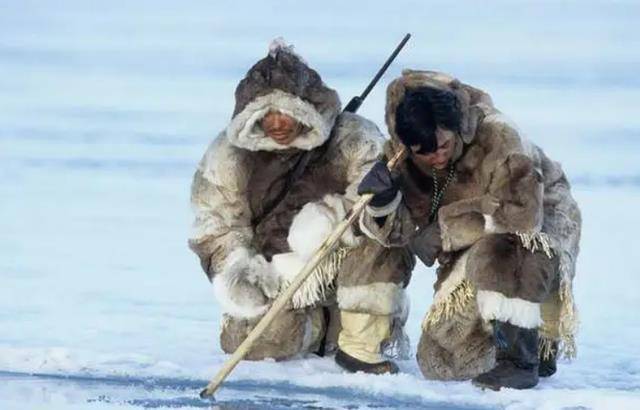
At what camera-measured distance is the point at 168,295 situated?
26.9ft

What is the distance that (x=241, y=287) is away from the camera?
23.3 ft

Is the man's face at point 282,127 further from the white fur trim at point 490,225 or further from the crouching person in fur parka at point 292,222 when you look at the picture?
the white fur trim at point 490,225

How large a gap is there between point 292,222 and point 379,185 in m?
0.60

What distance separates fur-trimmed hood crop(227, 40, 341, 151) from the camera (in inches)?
274

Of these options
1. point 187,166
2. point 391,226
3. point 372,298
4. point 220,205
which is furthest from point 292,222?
point 187,166

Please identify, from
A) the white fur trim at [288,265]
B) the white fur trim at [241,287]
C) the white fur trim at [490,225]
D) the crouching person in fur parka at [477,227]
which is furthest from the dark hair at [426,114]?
the white fur trim at [241,287]

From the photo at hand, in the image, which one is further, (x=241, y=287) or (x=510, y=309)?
(x=241, y=287)

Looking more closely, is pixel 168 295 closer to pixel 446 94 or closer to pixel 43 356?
pixel 43 356

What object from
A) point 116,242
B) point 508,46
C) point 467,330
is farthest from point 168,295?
point 508,46

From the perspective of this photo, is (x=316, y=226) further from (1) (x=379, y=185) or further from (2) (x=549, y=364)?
(2) (x=549, y=364)

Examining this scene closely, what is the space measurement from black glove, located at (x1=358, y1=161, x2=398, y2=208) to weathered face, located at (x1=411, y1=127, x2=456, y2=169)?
0.37 ft

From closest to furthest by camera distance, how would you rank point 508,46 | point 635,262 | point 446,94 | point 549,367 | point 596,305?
point 446,94
point 549,367
point 596,305
point 635,262
point 508,46

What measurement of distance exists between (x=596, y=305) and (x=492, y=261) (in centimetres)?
153

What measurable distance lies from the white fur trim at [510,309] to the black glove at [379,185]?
1.28 ft
